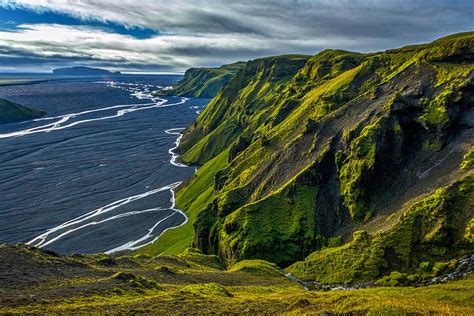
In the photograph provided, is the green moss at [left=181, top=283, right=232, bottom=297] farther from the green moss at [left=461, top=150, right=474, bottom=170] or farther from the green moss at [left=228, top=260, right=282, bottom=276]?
the green moss at [left=461, top=150, right=474, bottom=170]

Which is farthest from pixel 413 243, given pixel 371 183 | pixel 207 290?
pixel 207 290

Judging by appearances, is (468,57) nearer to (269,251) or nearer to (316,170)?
(316,170)

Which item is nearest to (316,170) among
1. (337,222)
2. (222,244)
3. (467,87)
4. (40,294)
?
(337,222)

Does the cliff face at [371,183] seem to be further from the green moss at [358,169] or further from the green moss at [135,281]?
the green moss at [135,281]

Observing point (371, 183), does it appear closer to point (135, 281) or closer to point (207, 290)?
point (207, 290)

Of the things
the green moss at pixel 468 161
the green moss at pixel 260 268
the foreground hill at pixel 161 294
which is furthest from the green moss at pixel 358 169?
the foreground hill at pixel 161 294

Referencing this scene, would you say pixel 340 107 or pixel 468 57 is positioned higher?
pixel 468 57
